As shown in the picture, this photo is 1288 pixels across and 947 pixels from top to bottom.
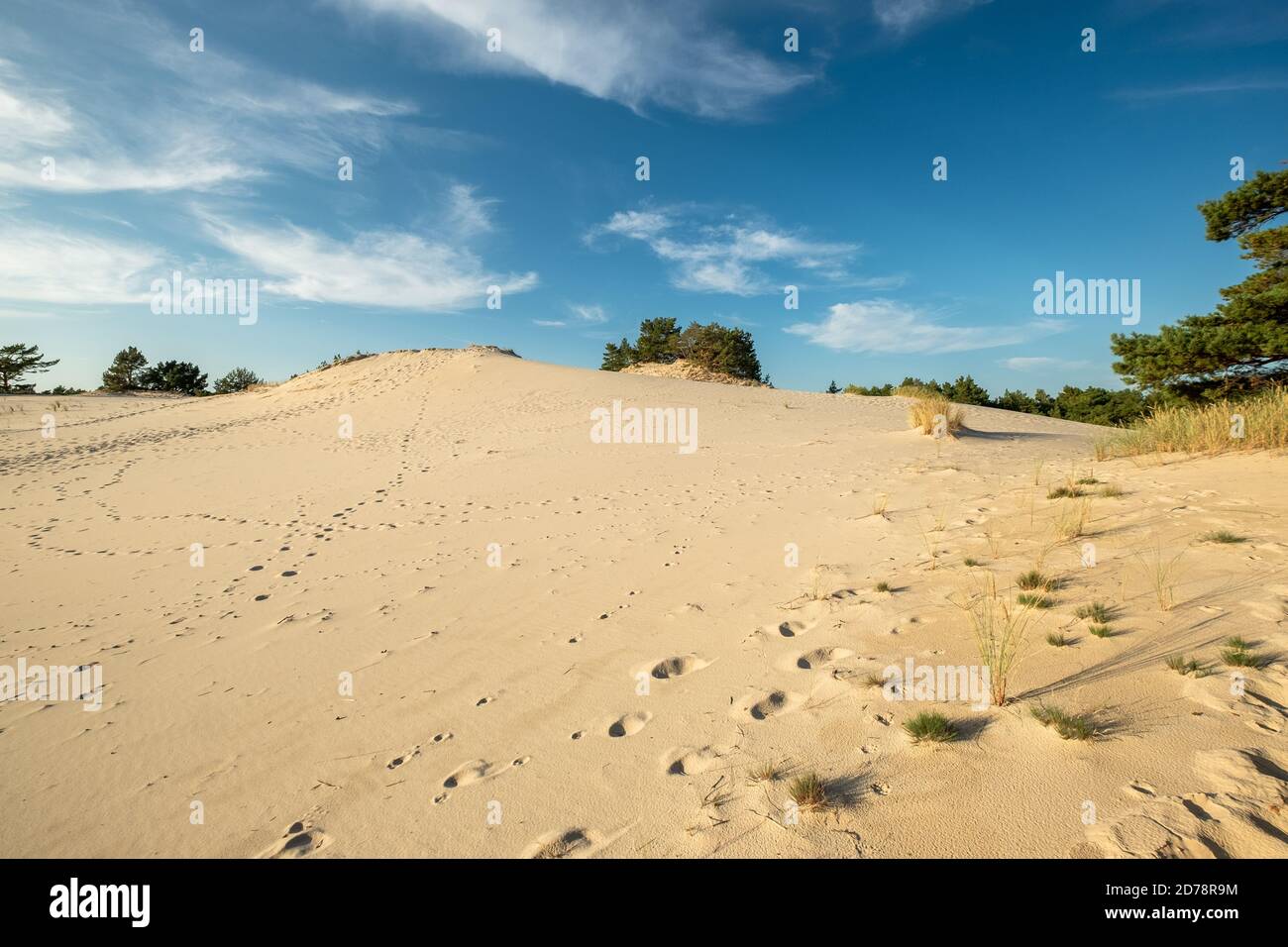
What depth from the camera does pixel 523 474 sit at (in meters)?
10.9

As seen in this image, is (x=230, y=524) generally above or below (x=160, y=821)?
above

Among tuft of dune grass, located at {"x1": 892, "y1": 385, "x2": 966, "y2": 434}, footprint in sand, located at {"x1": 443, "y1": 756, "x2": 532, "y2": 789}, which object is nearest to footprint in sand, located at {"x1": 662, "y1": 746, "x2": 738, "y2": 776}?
footprint in sand, located at {"x1": 443, "y1": 756, "x2": 532, "y2": 789}

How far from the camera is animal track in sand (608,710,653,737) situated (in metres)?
3.15

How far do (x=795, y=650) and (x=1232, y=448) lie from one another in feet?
25.8

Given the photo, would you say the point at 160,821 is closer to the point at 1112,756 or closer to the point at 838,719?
the point at 838,719

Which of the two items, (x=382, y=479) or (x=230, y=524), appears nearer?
(x=230, y=524)

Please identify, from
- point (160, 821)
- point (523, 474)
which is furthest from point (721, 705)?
point (523, 474)

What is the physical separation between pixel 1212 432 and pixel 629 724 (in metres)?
9.26

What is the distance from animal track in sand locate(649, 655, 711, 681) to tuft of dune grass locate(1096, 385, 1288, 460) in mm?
8325

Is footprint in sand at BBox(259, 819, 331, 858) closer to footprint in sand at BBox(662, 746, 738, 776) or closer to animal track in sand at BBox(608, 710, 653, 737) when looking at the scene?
animal track in sand at BBox(608, 710, 653, 737)

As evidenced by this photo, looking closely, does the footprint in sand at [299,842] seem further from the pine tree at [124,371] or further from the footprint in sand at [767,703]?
the pine tree at [124,371]

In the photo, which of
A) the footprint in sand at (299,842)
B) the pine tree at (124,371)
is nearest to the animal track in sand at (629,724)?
the footprint in sand at (299,842)

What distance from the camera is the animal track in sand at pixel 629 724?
10.3 feet
